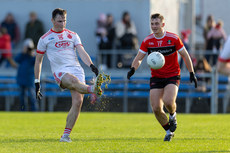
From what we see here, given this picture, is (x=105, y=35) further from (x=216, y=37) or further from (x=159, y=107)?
(x=159, y=107)

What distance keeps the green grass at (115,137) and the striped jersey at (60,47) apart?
136 cm

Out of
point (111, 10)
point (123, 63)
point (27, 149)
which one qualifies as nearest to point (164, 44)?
point (27, 149)

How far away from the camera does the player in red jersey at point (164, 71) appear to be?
1072 centimetres

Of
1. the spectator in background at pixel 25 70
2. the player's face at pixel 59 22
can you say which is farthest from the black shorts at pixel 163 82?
the spectator in background at pixel 25 70

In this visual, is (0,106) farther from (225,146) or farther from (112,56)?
(225,146)

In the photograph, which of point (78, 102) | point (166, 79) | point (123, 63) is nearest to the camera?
point (78, 102)

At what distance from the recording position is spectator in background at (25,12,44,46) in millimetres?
22453

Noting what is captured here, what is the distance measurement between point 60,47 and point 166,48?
1.92 m

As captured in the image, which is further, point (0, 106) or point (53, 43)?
point (0, 106)

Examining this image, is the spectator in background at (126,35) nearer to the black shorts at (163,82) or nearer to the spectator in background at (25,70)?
the spectator in background at (25,70)

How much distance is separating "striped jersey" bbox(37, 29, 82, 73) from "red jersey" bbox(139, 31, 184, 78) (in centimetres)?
135

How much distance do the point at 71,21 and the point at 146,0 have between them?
308cm

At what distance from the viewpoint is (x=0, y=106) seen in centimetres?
2306

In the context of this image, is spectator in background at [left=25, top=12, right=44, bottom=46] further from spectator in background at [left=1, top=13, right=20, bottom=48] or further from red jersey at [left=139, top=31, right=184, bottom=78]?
red jersey at [left=139, top=31, right=184, bottom=78]
